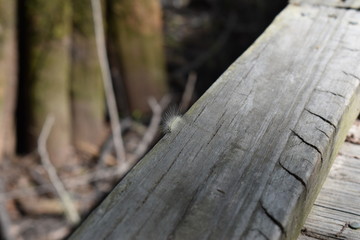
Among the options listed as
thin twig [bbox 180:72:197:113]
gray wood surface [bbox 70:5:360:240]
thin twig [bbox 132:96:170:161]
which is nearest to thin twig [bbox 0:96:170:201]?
thin twig [bbox 132:96:170:161]

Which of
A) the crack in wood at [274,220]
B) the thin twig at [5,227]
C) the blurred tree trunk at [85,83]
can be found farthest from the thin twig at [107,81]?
the crack in wood at [274,220]

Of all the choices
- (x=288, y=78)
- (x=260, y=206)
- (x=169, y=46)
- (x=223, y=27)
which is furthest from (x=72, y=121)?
(x=260, y=206)

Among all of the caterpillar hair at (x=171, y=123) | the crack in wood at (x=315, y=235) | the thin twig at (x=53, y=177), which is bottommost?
the thin twig at (x=53, y=177)

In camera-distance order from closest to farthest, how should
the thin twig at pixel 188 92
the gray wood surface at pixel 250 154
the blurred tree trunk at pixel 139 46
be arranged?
the gray wood surface at pixel 250 154 → the blurred tree trunk at pixel 139 46 → the thin twig at pixel 188 92

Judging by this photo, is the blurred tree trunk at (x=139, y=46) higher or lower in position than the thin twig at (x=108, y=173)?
higher

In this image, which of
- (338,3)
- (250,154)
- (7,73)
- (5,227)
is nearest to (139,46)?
(7,73)

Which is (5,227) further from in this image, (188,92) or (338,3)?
(338,3)

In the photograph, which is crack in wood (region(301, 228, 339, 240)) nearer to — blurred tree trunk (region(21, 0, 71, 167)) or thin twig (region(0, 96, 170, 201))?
thin twig (region(0, 96, 170, 201))

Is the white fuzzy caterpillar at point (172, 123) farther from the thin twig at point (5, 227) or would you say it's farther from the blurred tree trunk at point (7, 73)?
the blurred tree trunk at point (7, 73)
